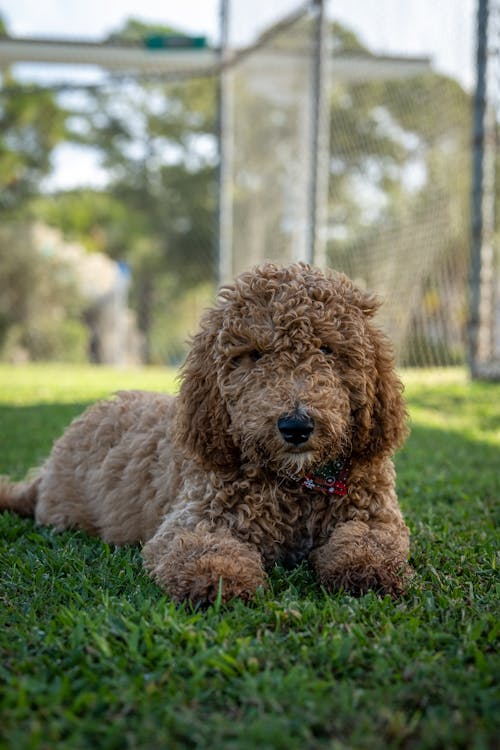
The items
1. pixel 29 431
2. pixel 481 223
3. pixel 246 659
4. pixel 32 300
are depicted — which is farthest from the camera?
pixel 32 300

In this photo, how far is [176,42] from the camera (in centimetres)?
1434

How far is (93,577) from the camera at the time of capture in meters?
3.02

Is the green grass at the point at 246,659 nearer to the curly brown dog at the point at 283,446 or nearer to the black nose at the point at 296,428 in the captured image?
the curly brown dog at the point at 283,446

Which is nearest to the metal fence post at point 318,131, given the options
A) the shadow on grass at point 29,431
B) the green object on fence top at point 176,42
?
the shadow on grass at point 29,431

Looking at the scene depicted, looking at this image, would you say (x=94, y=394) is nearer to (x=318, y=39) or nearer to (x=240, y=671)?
(x=318, y=39)

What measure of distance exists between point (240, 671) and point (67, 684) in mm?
467

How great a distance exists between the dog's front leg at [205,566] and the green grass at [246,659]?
0.07 m

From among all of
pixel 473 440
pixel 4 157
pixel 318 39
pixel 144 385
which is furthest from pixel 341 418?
pixel 4 157

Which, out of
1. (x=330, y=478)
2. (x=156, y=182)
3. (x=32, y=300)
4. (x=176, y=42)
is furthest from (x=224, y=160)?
(x=156, y=182)

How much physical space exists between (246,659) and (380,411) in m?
1.25

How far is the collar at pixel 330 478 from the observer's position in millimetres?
3043

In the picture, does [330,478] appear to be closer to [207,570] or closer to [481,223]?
[207,570]

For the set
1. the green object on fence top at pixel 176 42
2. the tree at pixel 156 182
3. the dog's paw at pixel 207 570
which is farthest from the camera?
the tree at pixel 156 182

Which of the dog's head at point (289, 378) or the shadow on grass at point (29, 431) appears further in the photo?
the shadow on grass at point (29, 431)
